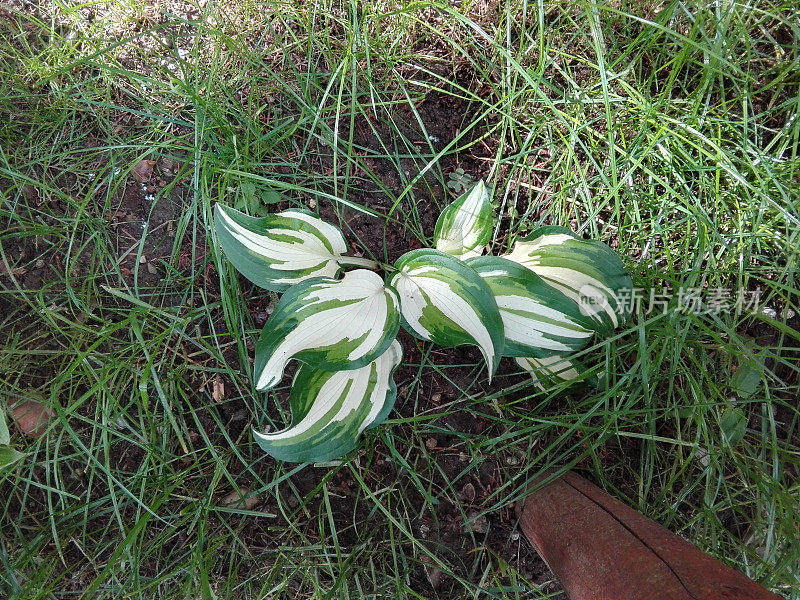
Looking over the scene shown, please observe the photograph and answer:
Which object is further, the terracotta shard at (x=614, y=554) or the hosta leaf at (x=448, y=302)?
the hosta leaf at (x=448, y=302)

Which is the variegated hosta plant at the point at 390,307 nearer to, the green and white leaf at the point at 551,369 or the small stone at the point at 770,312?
the green and white leaf at the point at 551,369

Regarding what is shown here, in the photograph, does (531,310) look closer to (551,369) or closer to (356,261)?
(551,369)

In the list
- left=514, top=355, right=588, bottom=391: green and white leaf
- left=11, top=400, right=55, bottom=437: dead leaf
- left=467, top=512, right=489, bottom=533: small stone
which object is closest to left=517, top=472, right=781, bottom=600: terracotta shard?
left=467, top=512, right=489, bottom=533: small stone

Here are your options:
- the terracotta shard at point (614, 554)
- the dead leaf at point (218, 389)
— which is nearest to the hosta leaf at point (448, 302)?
the terracotta shard at point (614, 554)

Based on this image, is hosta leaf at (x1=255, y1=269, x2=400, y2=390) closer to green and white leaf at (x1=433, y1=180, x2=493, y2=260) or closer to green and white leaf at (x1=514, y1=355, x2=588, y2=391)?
green and white leaf at (x1=433, y1=180, x2=493, y2=260)

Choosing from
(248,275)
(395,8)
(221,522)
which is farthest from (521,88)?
(221,522)

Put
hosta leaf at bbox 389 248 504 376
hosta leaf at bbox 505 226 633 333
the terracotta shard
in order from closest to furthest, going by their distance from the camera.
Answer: the terracotta shard → hosta leaf at bbox 389 248 504 376 → hosta leaf at bbox 505 226 633 333

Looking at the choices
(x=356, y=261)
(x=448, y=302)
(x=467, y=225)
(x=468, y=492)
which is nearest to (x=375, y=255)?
(x=356, y=261)
